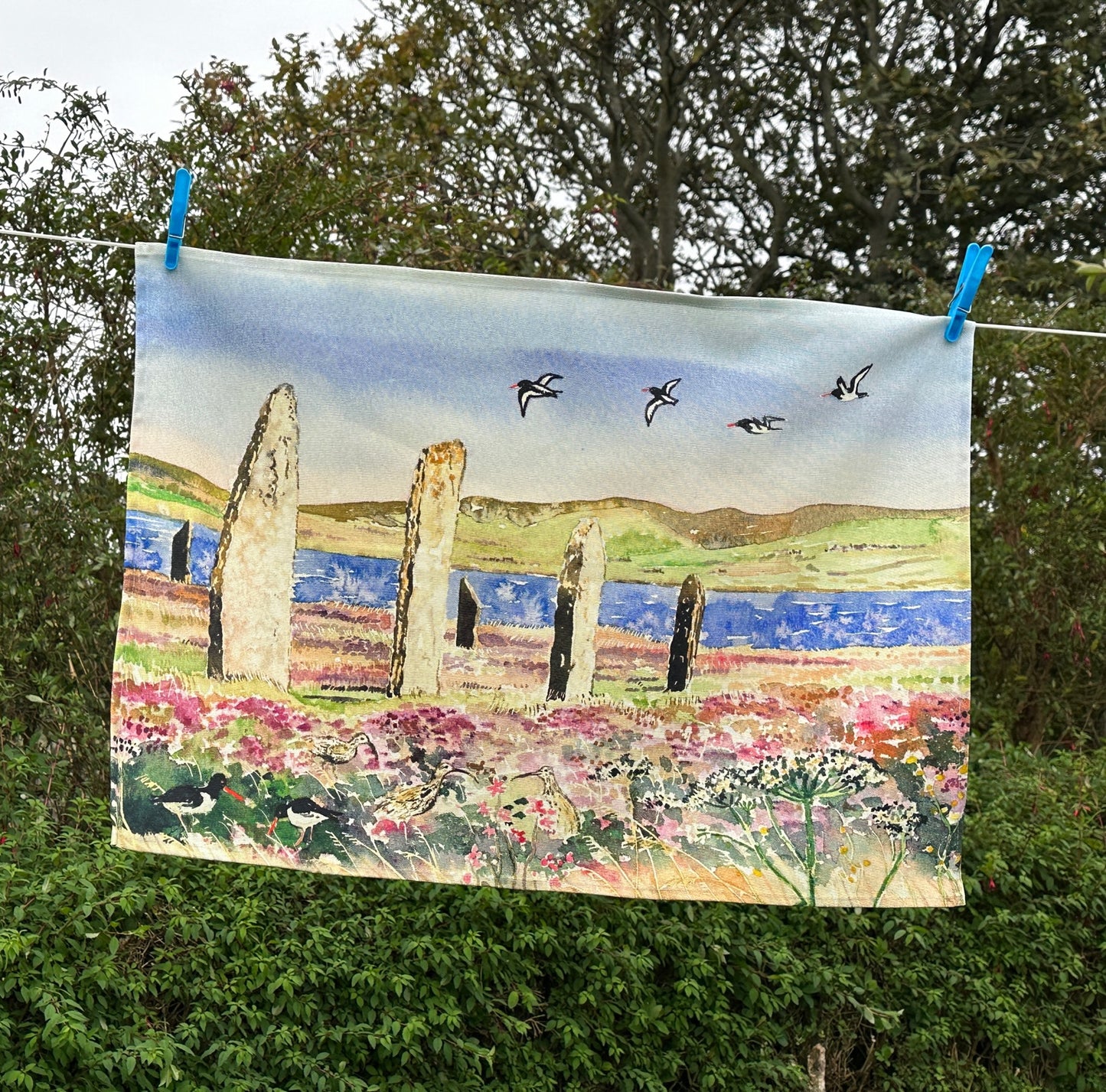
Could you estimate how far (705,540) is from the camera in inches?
103

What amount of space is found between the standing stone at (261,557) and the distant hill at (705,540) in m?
0.06

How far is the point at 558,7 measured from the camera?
970 centimetres

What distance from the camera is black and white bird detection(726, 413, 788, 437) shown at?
262 centimetres

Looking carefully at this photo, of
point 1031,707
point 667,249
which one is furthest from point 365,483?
point 667,249

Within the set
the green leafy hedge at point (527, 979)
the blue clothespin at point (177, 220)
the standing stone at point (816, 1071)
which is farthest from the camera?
the standing stone at point (816, 1071)

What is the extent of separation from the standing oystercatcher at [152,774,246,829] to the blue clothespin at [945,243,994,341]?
1.75 m

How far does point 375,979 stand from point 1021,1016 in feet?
7.47

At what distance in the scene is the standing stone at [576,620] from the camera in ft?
8.46

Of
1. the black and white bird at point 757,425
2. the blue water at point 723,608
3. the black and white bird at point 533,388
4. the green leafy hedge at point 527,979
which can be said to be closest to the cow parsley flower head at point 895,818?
the blue water at point 723,608

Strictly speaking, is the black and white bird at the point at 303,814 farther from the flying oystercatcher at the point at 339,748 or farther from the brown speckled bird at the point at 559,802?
the brown speckled bird at the point at 559,802

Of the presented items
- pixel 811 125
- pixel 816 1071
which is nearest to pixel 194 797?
pixel 816 1071

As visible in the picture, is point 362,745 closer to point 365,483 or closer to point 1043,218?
point 365,483

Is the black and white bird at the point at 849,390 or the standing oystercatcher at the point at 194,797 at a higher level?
the black and white bird at the point at 849,390

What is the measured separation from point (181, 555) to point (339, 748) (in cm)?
49
